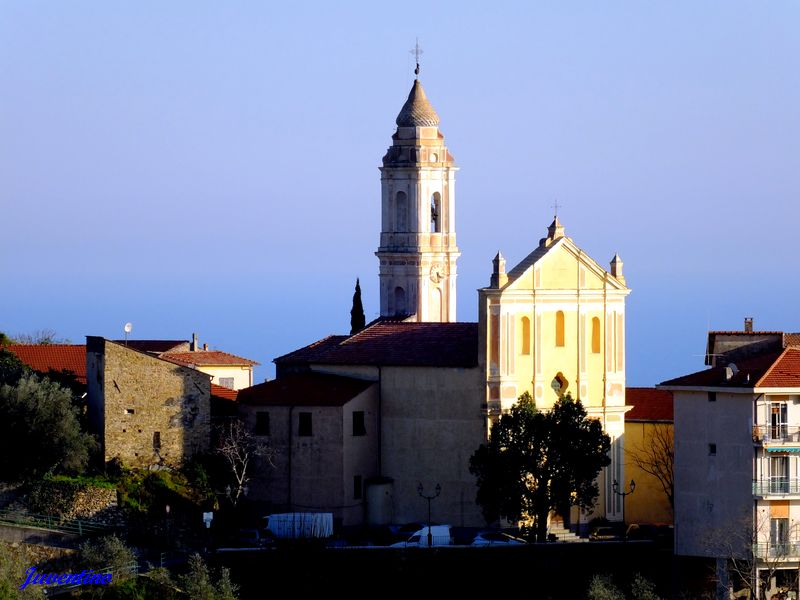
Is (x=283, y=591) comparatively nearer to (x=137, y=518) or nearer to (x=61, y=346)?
(x=137, y=518)

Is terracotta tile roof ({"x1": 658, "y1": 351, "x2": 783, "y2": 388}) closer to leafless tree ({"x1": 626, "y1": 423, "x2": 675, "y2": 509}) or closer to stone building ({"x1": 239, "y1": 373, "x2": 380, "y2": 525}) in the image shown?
leafless tree ({"x1": 626, "y1": 423, "x2": 675, "y2": 509})

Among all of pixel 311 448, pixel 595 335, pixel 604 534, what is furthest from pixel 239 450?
pixel 595 335

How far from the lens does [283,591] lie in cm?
8350

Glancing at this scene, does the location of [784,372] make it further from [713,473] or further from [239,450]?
[239,450]

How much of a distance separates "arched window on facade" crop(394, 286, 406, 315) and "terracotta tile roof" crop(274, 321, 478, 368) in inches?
1163

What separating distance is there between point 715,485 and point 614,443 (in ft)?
36.0

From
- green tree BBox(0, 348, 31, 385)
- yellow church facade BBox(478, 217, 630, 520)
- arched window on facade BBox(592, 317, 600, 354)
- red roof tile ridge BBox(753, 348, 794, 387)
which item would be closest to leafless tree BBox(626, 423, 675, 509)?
yellow church facade BBox(478, 217, 630, 520)

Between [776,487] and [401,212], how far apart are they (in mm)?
46153

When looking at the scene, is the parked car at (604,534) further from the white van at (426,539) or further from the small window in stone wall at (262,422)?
the small window in stone wall at (262,422)

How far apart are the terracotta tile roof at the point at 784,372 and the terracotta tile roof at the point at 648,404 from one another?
11.5 m

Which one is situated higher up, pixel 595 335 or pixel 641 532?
pixel 595 335

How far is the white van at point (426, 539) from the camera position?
283 ft

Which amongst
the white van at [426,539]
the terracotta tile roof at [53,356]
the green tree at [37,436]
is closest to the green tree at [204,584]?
the white van at [426,539]

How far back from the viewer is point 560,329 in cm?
9381
